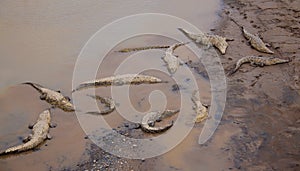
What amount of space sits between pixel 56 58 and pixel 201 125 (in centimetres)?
399

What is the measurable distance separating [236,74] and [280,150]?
2438 millimetres

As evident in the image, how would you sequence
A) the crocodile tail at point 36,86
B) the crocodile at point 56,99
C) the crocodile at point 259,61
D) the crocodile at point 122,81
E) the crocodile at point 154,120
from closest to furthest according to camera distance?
the crocodile at point 154,120 < the crocodile at point 56,99 < the crocodile tail at point 36,86 < the crocodile at point 122,81 < the crocodile at point 259,61

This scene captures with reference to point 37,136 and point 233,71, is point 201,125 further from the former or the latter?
point 37,136

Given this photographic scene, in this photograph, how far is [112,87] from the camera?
7430mm

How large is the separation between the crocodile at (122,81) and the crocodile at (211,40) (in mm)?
2040

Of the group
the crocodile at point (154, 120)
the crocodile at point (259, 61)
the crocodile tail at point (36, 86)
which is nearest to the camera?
the crocodile at point (154, 120)

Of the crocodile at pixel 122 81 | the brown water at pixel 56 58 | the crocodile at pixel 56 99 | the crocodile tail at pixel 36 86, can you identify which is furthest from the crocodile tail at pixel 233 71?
the crocodile tail at pixel 36 86

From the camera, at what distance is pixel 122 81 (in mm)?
7473

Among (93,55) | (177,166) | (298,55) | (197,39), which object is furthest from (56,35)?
(298,55)

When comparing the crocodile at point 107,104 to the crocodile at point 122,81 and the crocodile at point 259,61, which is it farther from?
the crocodile at point 259,61

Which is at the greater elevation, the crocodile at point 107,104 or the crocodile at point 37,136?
the crocodile at point 37,136

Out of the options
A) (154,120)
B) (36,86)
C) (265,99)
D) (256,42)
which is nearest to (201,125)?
(154,120)

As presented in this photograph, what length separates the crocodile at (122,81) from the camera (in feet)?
24.3

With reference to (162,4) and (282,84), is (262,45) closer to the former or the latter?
(282,84)
